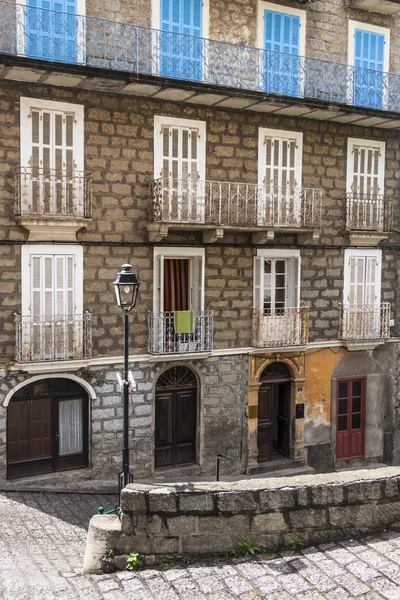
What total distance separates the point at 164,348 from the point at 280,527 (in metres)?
7.91

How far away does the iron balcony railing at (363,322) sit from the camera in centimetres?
1761

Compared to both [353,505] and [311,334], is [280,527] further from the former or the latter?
[311,334]

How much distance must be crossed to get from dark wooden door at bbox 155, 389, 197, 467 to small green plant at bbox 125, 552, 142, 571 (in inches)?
334

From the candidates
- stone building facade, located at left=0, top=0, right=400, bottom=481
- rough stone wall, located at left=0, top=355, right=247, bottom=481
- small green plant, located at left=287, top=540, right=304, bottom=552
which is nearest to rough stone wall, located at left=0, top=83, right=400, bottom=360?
stone building facade, located at left=0, top=0, right=400, bottom=481

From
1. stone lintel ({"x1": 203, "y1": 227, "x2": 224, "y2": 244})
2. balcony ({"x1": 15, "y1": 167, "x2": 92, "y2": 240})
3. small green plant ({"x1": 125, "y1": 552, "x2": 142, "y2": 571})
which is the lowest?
small green plant ({"x1": 125, "y1": 552, "x2": 142, "y2": 571})

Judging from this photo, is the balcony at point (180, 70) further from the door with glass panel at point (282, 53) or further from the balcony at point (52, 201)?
the balcony at point (52, 201)

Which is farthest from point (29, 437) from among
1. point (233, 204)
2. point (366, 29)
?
point (366, 29)

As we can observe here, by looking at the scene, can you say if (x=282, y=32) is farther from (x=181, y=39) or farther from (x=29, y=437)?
(x=29, y=437)

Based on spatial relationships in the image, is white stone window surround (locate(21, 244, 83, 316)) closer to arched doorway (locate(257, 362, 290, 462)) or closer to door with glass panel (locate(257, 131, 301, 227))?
door with glass panel (locate(257, 131, 301, 227))

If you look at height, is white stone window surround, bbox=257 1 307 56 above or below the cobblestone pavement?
above

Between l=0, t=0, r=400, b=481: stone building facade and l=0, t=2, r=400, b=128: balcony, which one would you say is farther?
l=0, t=0, r=400, b=481: stone building facade

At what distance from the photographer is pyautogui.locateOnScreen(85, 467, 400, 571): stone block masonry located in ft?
24.0

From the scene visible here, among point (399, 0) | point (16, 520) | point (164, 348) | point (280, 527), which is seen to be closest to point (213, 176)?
point (164, 348)

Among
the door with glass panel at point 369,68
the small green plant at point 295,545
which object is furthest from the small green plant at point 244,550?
the door with glass panel at point 369,68
